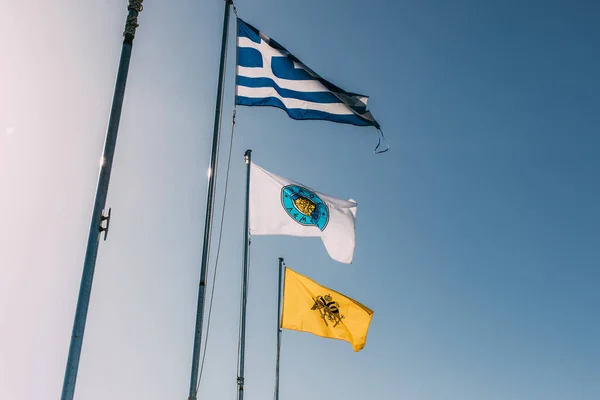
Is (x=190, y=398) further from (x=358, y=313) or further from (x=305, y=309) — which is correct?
(x=358, y=313)

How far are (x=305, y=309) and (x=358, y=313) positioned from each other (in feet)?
5.78

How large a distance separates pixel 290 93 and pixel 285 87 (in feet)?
0.62

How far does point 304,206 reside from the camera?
46.0 feet

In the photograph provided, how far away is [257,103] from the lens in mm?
12938

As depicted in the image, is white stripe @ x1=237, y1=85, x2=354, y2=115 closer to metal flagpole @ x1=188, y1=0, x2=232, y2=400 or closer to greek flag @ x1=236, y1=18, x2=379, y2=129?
greek flag @ x1=236, y1=18, x2=379, y2=129

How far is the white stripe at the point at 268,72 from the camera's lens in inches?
505

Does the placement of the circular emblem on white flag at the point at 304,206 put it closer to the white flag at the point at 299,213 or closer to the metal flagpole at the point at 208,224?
the white flag at the point at 299,213

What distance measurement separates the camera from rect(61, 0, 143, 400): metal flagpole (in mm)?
6537

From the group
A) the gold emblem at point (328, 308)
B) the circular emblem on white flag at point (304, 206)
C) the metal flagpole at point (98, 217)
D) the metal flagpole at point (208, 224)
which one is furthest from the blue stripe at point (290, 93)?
the gold emblem at point (328, 308)

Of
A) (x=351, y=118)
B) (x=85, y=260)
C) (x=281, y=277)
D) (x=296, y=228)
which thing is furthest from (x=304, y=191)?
(x=85, y=260)

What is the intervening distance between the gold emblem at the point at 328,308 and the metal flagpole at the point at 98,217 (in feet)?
28.2

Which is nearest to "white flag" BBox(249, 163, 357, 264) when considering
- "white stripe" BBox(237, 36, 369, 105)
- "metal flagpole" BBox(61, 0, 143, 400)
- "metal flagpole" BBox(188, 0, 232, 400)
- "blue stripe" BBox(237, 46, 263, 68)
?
"white stripe" BBox(237, 36, 369, 105)

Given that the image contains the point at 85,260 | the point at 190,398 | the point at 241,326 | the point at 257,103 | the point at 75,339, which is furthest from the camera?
the point at 257,103

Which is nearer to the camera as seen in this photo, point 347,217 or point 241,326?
point 241,326
